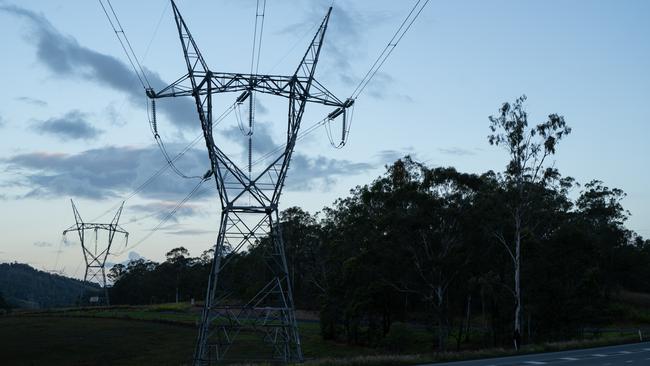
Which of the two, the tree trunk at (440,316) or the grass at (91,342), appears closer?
the tree trunk at (440,316)

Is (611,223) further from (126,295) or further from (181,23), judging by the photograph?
(126,295)

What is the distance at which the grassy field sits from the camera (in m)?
59.3

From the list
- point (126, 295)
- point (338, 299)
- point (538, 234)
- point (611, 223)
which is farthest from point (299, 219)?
point (126, 295)

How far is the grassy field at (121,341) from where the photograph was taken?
59322 millimetres

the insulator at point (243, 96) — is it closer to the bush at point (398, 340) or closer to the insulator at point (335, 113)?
the insulator at point (335, 113)

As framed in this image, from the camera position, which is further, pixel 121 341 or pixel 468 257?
pixel 121 341

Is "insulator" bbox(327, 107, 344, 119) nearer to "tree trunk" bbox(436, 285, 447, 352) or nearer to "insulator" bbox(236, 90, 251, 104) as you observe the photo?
"insulator" bbox(236, 90, 251, 104)

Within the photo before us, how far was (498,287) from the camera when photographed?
61.6m

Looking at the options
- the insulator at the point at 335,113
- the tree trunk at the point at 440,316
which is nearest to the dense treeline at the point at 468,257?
the tree trunk at the point at 440,316

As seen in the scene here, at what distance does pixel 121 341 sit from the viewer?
73125mm

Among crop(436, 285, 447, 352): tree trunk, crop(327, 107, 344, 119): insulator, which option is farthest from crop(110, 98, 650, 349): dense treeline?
crop(327, 107, 344, 119): insulator

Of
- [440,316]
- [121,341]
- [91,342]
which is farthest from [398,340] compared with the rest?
[91,342]

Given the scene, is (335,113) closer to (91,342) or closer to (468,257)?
(468,257)

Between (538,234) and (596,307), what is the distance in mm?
8698
